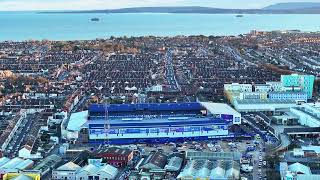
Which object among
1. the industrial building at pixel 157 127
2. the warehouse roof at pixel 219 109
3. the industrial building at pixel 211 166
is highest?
the warehouse roof at pixel 219 109

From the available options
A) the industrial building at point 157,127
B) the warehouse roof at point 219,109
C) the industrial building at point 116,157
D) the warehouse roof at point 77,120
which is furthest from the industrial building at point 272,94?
the industrial building at point 116,157

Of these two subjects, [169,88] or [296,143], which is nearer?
[296,143]

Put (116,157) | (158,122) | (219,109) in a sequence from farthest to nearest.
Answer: (219,109), (158,122), (116,157)

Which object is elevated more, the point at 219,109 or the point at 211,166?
the point at 219,109

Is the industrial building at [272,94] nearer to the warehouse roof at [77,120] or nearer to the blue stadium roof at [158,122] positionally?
the blue stadium roof at [158,122]

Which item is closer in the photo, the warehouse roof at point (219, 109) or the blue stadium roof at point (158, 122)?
the blue stadium roof at point (158, 122)

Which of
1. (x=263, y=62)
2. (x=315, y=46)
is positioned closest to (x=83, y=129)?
(x=263, y=62)

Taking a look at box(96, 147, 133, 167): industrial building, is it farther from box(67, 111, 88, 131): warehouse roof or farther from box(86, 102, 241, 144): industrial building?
box(67, 111, 88, 131): warehouse roof

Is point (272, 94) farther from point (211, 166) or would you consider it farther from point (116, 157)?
point (116, 157)

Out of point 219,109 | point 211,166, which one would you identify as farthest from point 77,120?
point 211,166

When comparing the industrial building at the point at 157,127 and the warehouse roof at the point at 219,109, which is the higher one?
the warehouse roof at the point at 219,109

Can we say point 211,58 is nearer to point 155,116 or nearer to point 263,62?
point 263,62
